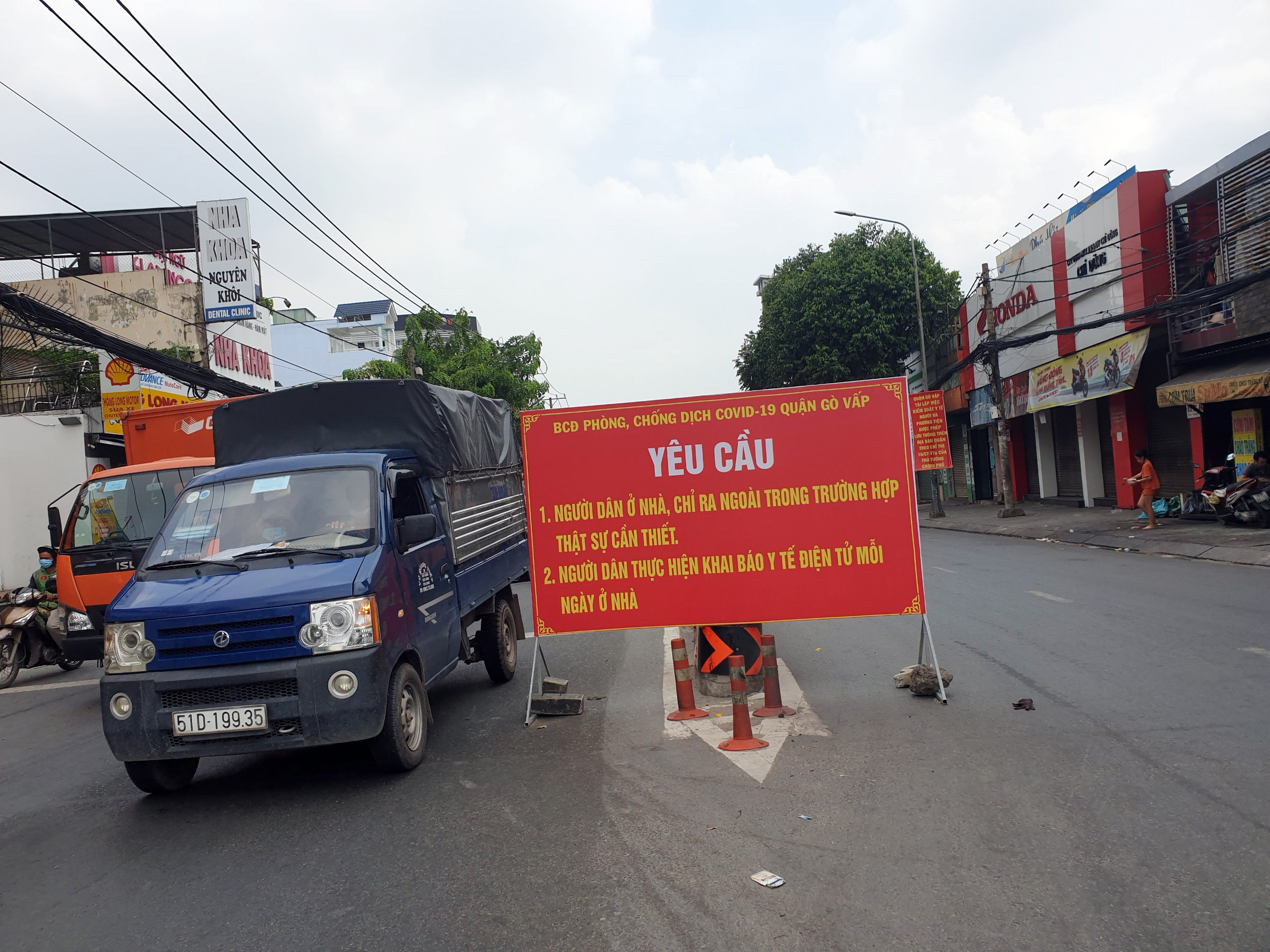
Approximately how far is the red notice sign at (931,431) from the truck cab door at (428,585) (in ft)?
74.7

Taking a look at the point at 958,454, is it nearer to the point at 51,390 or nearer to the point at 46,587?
the point at 51,390

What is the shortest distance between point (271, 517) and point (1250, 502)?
17.2 meters

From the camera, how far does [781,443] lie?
6.73 metres

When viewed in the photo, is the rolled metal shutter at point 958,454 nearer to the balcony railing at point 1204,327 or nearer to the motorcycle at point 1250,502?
the balcony railing at point 1204,327

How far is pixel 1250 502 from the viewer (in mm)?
16594

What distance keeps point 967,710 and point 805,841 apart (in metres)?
2.59

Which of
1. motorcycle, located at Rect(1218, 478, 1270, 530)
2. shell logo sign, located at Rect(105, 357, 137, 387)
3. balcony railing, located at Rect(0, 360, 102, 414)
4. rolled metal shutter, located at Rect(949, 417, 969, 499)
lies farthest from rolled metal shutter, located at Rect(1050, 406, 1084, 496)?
balcony railing, located at Rect(0, 360, 102, 414)

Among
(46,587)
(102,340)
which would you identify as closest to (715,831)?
(46,587)

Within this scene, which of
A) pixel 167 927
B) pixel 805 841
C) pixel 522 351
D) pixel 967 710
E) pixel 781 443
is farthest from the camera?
pixel 522 351

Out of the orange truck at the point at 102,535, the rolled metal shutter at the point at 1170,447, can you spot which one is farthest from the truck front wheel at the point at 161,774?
the rolled metal shutter at the point at 1170,447

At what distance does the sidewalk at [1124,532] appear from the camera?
14711 millimetres

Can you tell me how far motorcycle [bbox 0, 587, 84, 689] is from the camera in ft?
36.4

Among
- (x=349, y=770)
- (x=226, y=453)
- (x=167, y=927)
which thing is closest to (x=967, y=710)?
(x=349, y=770)

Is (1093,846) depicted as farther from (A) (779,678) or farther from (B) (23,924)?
(B) (23,924)
